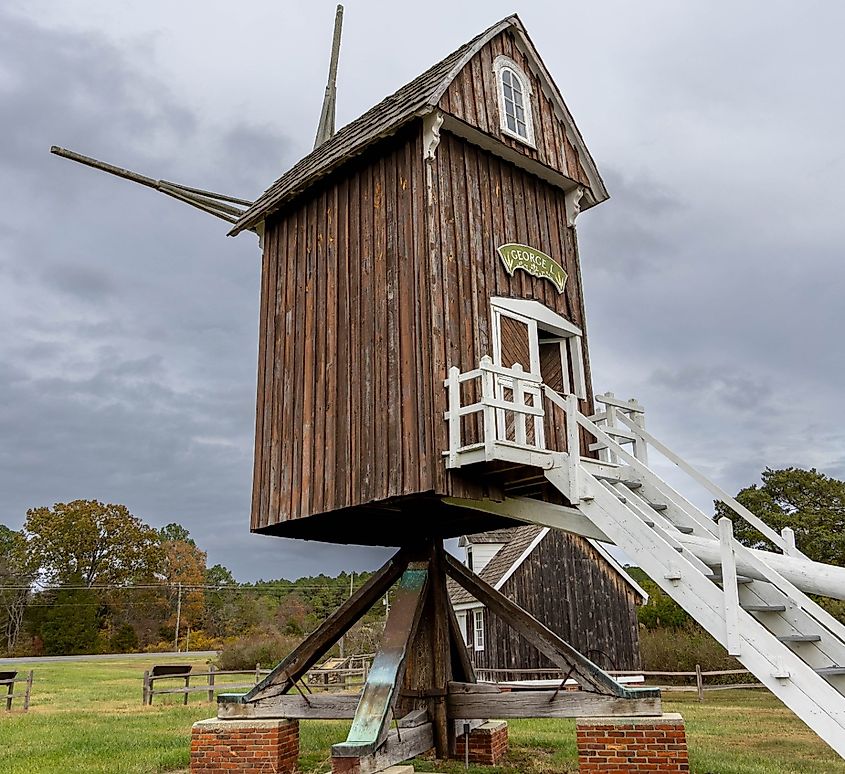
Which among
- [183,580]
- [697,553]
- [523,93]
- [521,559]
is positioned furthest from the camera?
[183,580]

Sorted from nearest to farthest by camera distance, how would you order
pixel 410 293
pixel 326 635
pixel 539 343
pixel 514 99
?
pixel 410 293 < pixel 326 635 < pixel 514 99 < pixel 539 343

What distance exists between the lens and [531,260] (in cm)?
1107

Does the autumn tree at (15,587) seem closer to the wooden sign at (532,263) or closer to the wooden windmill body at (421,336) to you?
the wooden windmill body at (421,336)

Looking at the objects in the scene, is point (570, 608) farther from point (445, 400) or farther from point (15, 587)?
point (15, 587)

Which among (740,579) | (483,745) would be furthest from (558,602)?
(740,579)

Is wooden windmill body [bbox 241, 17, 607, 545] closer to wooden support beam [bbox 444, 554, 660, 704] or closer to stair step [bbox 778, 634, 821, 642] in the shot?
wooden support beam [bbox 444, 554, 660, 704]

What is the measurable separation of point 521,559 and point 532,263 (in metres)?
15.7

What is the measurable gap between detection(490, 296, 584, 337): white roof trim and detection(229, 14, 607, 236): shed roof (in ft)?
7.88

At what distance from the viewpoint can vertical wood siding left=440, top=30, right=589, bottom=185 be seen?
10.5 meters

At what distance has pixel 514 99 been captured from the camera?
11469mm

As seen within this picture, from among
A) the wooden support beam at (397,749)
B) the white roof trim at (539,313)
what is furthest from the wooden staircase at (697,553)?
the wooden support beam at (397,749)

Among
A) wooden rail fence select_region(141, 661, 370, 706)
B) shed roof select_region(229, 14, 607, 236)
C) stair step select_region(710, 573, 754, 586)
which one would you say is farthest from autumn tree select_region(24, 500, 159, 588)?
stair step select_region(710, 573, 754, 586)

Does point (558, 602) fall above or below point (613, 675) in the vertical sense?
above

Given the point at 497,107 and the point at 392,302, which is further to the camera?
the point at 497,107
